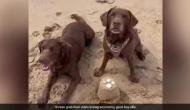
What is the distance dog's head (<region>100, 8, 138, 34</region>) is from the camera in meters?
1.18

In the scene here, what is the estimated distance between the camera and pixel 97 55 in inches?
48.1

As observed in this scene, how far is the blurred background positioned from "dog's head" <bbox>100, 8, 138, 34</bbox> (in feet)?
0.35

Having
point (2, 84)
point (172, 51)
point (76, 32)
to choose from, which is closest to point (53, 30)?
point (76, 32)

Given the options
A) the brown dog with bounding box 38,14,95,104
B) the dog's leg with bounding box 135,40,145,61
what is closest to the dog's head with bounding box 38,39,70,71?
the brown dog with bounding box 38,14,95,104

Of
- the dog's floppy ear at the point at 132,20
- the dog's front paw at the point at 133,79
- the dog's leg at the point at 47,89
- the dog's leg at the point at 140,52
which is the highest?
the dog's floppy ear at the point at 132,20

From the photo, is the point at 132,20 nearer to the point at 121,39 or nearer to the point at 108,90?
the point at 121,39

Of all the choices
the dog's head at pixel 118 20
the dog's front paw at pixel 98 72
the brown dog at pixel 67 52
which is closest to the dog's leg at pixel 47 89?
the brown dog at pixel 67 52

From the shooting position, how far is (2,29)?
1.25 m

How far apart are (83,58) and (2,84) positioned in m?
0.26

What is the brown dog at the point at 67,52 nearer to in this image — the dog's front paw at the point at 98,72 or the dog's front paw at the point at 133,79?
the dog's front paw at the point at 98,72

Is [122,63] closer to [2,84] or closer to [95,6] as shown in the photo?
[95,6]

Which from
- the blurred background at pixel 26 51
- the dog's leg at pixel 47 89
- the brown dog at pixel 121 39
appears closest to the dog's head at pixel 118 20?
the brown dog at pixel 121 39

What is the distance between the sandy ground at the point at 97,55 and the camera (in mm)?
1212

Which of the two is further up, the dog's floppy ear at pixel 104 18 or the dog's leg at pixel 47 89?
the dog's floppy ear at pixel 104 18
